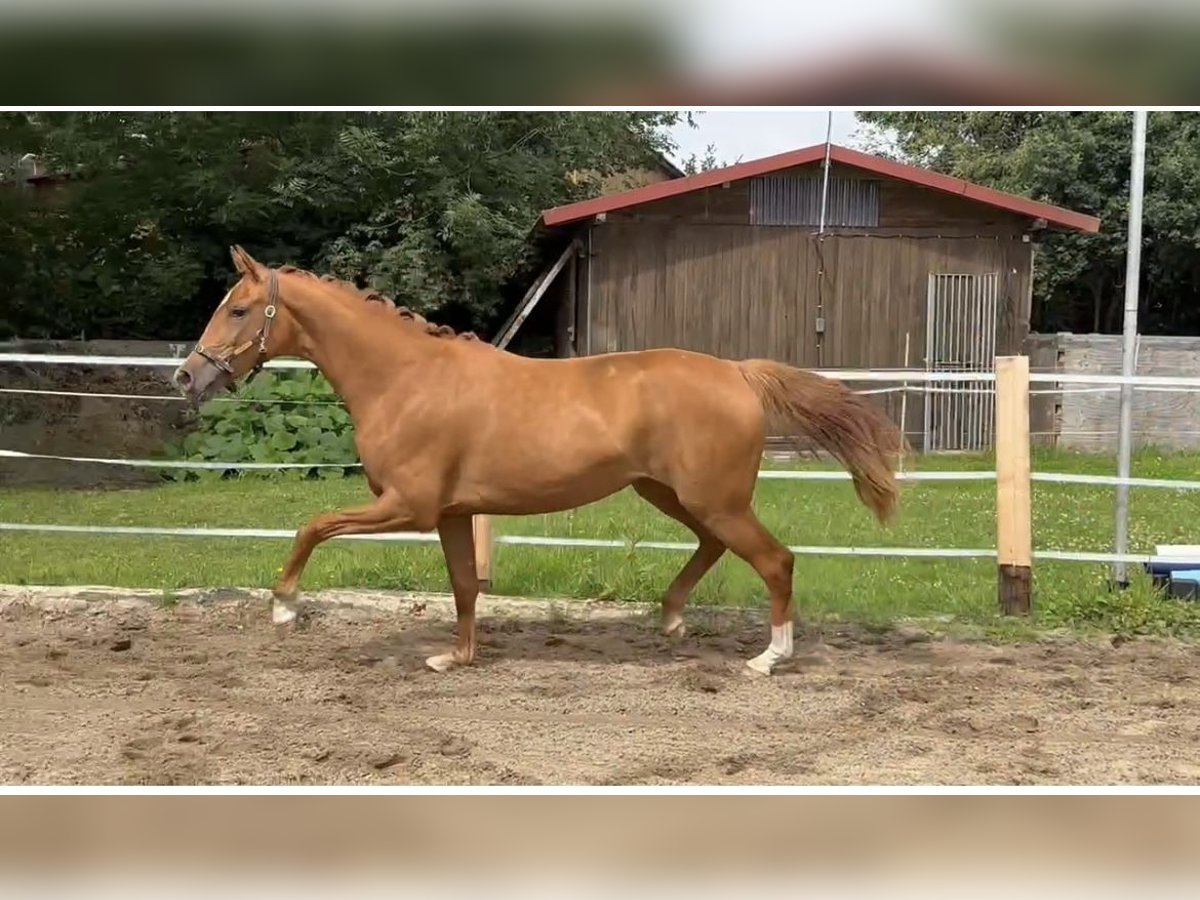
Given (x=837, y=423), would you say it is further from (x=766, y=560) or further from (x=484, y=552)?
(x=484, y=552)

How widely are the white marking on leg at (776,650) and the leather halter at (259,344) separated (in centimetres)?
253

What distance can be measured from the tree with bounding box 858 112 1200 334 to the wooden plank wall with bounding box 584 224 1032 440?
19.1 feet

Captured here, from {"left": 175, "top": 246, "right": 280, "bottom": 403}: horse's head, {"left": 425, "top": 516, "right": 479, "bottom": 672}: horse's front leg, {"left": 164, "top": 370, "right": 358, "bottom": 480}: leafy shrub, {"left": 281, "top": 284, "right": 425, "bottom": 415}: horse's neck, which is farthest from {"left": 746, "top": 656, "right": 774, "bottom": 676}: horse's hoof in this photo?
{"left": 164, "top": 370, "right": 358, "bottom": 480}: leafy shrub

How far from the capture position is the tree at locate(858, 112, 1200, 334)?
18.6m

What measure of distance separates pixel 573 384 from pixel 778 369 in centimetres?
93

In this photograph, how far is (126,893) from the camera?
7.05 feet

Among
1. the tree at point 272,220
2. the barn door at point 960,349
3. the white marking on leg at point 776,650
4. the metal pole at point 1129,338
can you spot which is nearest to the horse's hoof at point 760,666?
the white marking on leg at point 776,650

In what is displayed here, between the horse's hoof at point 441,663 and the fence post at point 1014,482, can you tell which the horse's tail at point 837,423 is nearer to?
the fence post at point 1014,482

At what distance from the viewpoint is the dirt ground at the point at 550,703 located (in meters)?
3.52

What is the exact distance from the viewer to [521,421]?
4.51m

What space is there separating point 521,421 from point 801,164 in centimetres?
852

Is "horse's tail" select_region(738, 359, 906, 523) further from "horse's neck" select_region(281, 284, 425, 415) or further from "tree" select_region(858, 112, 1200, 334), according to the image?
"tree" select_region(858, 112, 1200, 334)

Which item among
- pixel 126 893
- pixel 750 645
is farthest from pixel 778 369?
pixel 126 893

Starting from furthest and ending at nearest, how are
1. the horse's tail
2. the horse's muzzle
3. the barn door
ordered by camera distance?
the barn door < the horse's tail < the horse's muzzle
